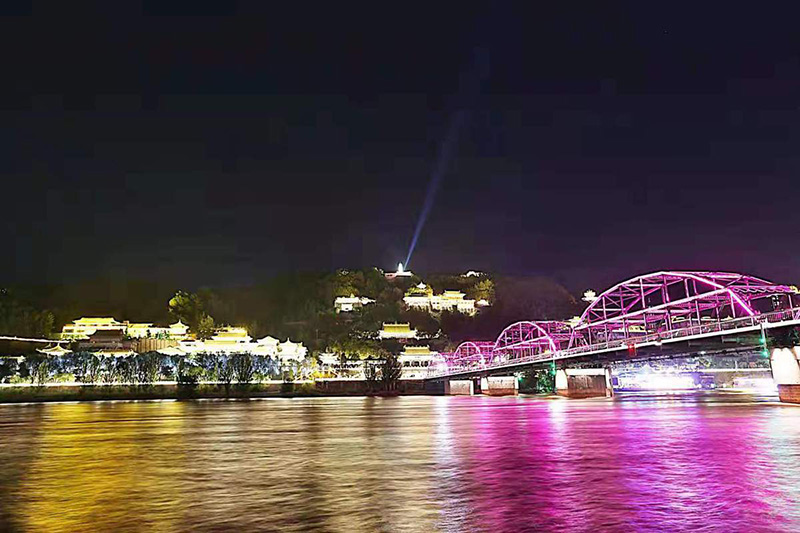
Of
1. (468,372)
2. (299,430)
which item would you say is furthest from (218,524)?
(468,372)

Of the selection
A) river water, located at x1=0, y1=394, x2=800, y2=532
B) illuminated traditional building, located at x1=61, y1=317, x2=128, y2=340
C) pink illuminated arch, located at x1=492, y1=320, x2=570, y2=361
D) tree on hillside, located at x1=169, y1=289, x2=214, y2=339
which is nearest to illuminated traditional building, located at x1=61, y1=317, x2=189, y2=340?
illuminated traditional building, located at x1=61, y1=317, x2=128, y2=340

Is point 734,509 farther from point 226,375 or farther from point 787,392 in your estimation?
point 226,375

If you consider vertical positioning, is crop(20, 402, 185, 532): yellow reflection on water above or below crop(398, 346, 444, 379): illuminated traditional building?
below

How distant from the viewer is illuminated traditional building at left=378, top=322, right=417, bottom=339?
170875 mm

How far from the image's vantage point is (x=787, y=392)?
57500mm

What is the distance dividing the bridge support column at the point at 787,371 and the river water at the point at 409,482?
2684 centimetres

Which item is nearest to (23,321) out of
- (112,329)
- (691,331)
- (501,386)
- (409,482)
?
(112,329)

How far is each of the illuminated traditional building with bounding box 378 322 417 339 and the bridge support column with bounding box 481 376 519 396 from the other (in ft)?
167

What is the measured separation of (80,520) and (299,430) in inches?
962

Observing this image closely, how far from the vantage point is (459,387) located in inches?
5108

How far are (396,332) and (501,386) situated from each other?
54.9m

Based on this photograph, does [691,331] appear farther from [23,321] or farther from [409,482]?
[23,321]

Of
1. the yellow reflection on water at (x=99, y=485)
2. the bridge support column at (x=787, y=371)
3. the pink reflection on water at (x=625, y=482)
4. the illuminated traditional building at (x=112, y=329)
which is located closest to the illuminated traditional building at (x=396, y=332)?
the illuminated traditional building at (x=112, y=329)

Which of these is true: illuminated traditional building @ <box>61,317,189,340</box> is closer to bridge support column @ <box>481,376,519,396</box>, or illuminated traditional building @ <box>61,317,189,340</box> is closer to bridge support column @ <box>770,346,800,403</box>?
bridge support column @ <box>481,376,519,396</box>
